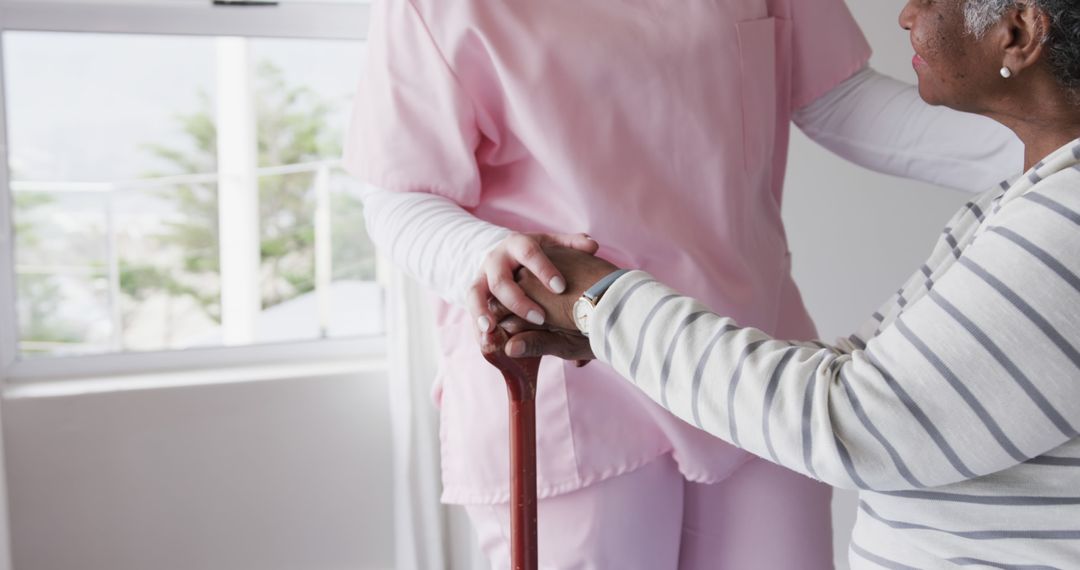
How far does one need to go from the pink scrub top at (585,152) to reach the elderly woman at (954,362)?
0.77 feet

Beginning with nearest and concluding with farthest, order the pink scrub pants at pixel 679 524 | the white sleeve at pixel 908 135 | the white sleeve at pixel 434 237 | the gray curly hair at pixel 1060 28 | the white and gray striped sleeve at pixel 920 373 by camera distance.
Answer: the white and gray striped sleeve at pixel 920 373 < the gray curly hair at pixel 1060 28 < the white sleeve at pixel 434 237 < the pink scrub pants at pixel 679 524 < the white sleeve at pixel 908 135

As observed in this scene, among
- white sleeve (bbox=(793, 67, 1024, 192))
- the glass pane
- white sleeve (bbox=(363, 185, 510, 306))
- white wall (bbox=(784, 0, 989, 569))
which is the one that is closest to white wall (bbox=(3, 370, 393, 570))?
the glass pane

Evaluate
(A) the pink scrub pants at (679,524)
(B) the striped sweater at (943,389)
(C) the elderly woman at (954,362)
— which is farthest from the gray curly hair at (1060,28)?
(A) the pink scrub pants at (679,524)

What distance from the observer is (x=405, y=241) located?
1.21 meters

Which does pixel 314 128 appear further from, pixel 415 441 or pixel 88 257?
pixel 415 441

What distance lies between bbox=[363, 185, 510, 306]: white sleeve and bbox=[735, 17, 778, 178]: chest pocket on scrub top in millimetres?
365

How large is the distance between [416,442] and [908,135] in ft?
4.34

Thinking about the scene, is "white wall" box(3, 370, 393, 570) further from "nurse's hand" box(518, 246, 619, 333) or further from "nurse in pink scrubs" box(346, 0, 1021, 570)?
"nurse's hand" box(518, 246, 619, 333)

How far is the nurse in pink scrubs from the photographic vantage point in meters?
1.21

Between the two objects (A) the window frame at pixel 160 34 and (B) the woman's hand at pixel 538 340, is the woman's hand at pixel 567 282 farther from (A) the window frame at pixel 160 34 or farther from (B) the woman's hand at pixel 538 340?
(A) the window frame at pixel 160 34

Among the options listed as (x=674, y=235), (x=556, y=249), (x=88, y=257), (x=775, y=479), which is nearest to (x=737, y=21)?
(x=674, y=235)

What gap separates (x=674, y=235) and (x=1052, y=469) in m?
0.52

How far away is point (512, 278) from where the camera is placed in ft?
Answer: 3.37

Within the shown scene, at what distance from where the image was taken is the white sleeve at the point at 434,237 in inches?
44.0
